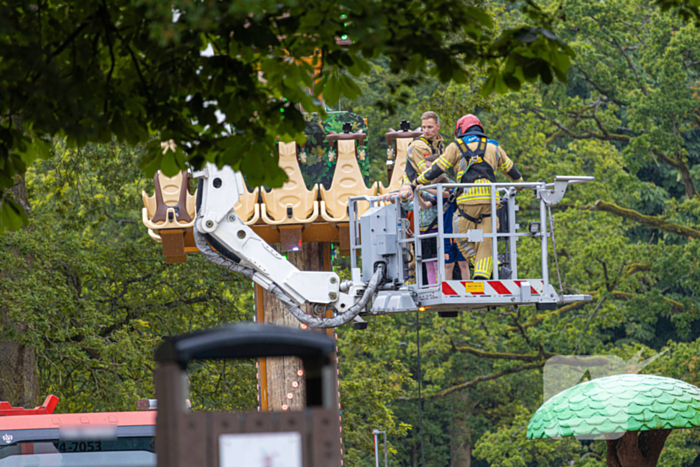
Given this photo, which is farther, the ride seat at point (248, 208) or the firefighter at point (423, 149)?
the ride seat at point (248, 208)

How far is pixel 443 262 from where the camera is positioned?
31.9 ft

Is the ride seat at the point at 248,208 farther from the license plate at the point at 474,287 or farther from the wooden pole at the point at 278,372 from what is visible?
the license plate at the point at 474,287

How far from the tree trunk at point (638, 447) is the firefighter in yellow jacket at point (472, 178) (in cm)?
188

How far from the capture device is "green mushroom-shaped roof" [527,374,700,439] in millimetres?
9055

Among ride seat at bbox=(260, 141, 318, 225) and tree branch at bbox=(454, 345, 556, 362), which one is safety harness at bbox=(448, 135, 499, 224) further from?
tree branch at bbox=(454, 345, 556, 362)

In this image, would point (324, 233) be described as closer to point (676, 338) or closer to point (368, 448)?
point (368, 448)

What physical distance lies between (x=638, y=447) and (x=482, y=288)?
1897 mm

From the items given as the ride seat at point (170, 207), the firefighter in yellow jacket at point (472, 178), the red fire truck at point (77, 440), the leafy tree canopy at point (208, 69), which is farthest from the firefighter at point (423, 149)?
the leafy tree canopy at point (208, 69)

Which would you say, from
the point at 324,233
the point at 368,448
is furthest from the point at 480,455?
the point at 324,233

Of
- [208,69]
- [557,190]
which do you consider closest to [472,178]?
[557,190]

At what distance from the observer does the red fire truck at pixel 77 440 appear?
9.07 m

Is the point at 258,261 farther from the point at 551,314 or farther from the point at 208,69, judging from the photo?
the point at 551,314

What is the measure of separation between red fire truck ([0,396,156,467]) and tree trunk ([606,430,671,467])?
394cm

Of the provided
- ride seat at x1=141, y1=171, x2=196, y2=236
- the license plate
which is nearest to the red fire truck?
ride seat at x1=141, y1=171, x2=196, y2=236
